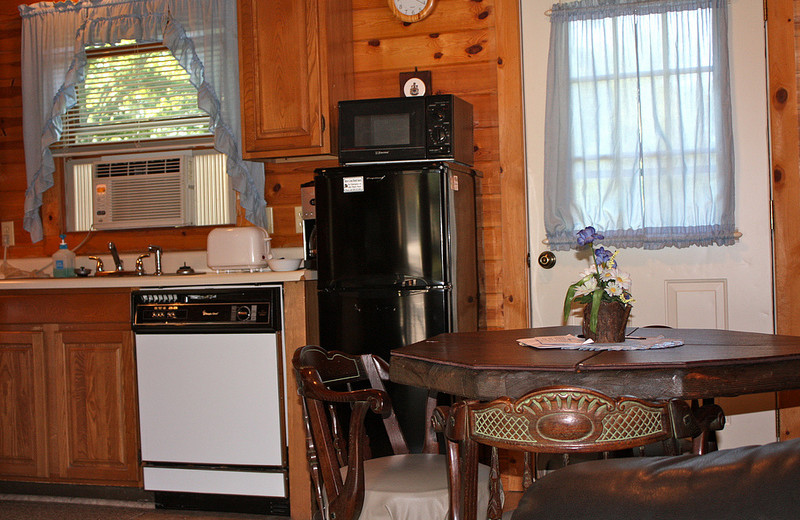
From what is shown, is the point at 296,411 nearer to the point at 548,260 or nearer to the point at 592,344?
the point at 548,260

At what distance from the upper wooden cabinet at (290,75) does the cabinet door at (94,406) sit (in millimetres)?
1071

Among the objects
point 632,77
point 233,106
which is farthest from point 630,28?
point 233,106

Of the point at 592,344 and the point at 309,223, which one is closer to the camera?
the point at 592,344

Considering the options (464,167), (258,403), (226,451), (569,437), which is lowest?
(226,451)

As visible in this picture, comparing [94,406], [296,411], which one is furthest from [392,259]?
[94,406]

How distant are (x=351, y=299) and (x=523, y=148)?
1024 millimetres

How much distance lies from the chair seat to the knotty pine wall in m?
1.52

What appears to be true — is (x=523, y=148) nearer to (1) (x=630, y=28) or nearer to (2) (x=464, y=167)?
(2) (x=464, y=167)

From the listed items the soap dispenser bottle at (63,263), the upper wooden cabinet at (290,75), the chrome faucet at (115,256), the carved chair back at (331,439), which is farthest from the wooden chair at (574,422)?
the soap dispenser bottle at (63,263)

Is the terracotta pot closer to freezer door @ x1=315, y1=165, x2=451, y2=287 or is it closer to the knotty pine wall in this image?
freezer door @ x1=315, y1=165, x2=451, y2=287

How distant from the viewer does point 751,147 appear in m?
3.21

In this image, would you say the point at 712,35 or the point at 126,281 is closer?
the point at 712,35

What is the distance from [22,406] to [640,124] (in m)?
2.96

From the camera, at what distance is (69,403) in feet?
11.6
